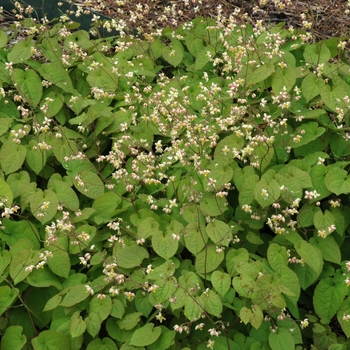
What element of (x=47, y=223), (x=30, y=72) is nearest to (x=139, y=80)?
(x=30, y=72)

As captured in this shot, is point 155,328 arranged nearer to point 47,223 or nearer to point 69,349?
point 69,349

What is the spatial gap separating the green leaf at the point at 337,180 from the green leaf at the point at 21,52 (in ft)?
7.38

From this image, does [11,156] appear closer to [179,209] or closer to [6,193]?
[6,193]

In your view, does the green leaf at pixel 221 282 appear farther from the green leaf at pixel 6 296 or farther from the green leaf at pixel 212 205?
the green leaf at pixel 6 296

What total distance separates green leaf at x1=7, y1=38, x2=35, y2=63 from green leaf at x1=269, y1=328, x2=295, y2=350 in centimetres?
255

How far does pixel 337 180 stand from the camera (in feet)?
11.1

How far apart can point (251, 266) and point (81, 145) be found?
4.83ft

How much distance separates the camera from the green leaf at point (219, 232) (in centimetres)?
323

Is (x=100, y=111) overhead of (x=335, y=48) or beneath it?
beneath

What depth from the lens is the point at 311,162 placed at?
11.7ft

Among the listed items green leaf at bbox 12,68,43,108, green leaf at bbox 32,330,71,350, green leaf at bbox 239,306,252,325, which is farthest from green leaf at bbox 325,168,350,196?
green leaf at bbox 12,68,43,108

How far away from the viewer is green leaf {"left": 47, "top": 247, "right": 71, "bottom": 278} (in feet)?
10.6

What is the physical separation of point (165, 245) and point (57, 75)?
1.67m

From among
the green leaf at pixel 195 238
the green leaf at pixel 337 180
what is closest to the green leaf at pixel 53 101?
the green leaf at pixel 195 238
